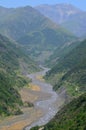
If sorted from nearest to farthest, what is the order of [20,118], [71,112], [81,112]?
1. [81,112]
2. [71,112]
3. [20,118]

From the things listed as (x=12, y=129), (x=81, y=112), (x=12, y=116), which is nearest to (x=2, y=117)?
(x=12, y=116)

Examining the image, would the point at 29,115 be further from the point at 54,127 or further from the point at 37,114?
the point at 54,127

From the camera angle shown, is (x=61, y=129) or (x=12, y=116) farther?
(x=12, y=116)

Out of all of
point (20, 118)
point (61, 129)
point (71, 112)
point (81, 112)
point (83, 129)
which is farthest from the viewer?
point (20, 118)

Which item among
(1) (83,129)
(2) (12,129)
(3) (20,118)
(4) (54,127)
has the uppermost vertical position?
(3) (20,118)

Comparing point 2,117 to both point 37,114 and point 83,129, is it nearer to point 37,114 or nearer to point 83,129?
point 37,114

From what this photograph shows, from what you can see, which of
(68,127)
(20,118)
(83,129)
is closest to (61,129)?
(68,127)

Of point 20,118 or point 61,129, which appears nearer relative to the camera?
point 61,129

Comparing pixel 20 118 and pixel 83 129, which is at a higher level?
pixel 20 118

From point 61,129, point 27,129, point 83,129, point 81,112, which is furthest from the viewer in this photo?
point 27,129
